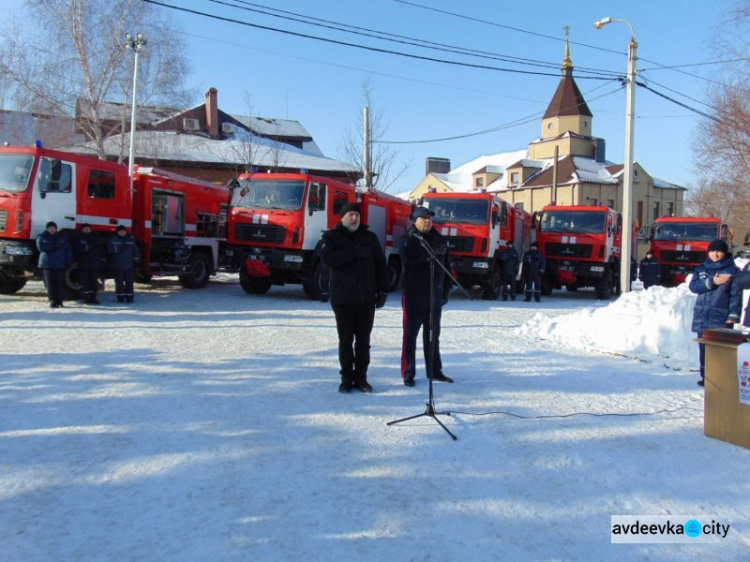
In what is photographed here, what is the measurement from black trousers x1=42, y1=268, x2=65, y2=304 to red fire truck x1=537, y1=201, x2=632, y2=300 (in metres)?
14.0

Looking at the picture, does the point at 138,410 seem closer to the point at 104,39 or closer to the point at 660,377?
the point at 660,377

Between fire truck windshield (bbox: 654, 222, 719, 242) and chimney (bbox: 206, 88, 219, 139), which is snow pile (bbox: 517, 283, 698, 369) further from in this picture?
chimney (bbox: 206, 88, 219, 139)

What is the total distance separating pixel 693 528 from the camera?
3.39 m

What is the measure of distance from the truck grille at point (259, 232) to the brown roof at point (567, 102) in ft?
205

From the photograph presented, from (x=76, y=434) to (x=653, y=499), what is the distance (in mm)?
4126

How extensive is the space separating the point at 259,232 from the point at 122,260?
316 centimetres

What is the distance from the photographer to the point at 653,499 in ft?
12.3

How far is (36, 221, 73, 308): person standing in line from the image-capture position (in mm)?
11211

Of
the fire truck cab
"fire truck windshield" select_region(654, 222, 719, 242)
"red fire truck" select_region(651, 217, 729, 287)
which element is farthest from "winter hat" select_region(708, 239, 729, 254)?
"fire truck windshield" select_region(654, 222, 719, 242)

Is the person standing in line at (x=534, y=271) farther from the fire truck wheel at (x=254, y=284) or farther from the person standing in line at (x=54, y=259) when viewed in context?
the person standing in line at (x=54, y=259)

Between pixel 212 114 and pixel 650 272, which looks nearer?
pixel 650 272

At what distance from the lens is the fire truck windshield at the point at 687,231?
2181 centimetres

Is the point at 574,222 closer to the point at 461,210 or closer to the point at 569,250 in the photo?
the point at 569,250

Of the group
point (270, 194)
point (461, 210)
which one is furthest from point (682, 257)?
point (270, 194)
